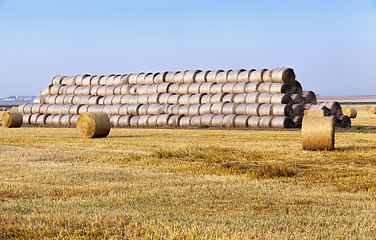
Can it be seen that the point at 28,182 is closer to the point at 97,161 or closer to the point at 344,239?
the point at 97,161

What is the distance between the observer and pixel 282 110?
27.4 meters

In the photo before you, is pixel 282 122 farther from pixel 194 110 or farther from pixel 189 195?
pixel 189 195

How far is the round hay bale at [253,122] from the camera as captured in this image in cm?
2784

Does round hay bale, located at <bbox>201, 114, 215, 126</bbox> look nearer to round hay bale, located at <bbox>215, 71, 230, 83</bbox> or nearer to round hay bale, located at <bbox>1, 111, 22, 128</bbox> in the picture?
round hay bale, located at <bbox>215, 71, 230, 83</bbox>

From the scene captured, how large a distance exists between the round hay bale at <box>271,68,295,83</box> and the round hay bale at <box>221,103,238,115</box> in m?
2.64

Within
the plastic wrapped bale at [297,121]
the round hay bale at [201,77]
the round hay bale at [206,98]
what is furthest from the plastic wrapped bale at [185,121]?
the plastic wrapped bale at [297,121]

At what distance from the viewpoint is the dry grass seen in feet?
18.8

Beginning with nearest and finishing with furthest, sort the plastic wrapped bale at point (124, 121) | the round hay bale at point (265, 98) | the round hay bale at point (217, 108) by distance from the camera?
the round hay bale at point (265, 98) → the round hay bale at point (217, 108) → the plastic wrapped bale at point (124, 121)

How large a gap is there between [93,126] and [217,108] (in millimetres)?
10368

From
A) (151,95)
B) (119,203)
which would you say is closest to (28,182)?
(119,203)

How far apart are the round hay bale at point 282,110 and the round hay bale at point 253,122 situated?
94 centimetres

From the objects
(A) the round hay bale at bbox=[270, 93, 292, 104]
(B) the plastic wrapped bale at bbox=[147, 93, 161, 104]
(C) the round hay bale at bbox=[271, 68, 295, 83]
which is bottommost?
(A) the round hay bale at bbox=[270, 93, 292, 104]

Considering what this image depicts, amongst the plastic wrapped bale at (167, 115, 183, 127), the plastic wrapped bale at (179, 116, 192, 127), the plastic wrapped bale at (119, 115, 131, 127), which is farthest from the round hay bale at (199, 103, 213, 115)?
the plastic wrapped bale at (119, 115, 131, 127)

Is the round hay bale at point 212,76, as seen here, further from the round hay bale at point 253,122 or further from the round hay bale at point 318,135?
the round hay bale at point 318,135
